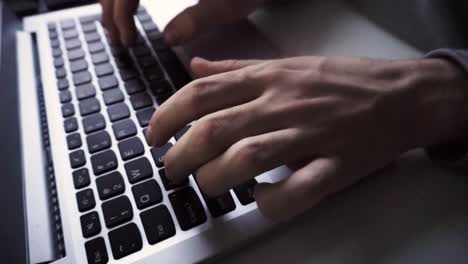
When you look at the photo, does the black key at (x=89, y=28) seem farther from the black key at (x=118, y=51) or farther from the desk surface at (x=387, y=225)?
the desk surface at (x=387, y=225)

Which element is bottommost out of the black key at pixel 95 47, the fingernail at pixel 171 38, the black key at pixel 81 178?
the black key at pixel 81 178

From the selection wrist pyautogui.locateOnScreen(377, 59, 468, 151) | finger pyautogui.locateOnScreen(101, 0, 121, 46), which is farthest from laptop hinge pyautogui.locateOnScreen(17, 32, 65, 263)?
wrist pyautogui.locateOnScreen(377, 59, 468, 151)

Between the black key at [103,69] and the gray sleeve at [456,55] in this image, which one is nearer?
the gray sleeve at [456,55]

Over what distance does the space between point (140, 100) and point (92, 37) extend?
15 cm

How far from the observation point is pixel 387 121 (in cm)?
30

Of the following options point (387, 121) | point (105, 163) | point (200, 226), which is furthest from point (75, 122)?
point (387, 121)

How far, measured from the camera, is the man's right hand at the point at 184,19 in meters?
0.43

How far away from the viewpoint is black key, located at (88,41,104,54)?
453mm

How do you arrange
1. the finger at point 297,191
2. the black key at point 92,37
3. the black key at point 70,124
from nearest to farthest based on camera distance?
the finger at point 297,191
the black key at point 70,124
the black key at point 92,37

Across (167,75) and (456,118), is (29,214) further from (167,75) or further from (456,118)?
(456,118)

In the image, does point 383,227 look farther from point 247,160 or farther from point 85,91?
point 85,91

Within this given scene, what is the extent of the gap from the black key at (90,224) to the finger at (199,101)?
0.08 meters

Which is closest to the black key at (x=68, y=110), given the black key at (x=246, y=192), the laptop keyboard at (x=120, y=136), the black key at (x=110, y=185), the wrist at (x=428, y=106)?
the laptop keyboard at (x=120, y=136)

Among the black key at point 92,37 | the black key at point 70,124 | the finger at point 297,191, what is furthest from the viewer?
the black key at point 92,37
